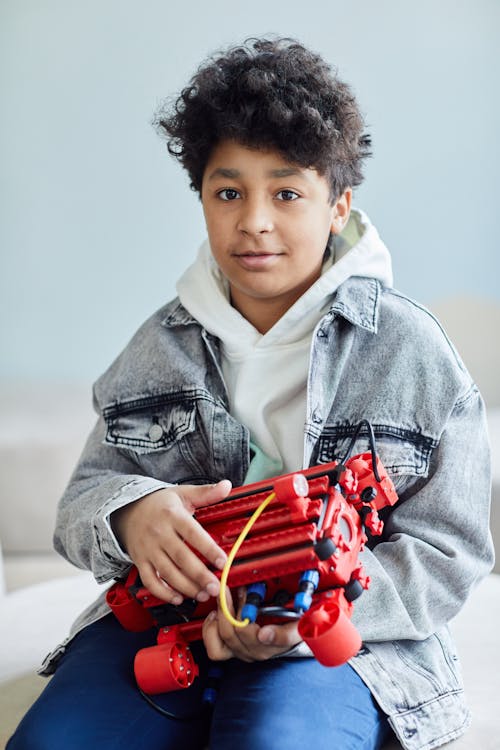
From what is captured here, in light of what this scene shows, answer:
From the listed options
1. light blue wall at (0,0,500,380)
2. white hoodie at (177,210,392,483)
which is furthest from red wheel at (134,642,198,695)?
light blue wall at (0,0,500,380)

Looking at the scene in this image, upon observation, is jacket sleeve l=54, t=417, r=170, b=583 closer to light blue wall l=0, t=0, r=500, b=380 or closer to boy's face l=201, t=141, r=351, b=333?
boy's face l=201, t=141, r=351, b=333

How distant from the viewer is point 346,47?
195cm

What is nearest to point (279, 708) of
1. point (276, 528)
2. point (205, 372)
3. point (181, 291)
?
point (276, 528)

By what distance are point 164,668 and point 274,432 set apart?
297 millimetres

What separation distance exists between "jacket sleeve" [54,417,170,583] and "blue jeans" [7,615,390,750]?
10cm

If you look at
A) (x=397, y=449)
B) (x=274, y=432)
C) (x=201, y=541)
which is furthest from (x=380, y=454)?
(x=201, y=541)

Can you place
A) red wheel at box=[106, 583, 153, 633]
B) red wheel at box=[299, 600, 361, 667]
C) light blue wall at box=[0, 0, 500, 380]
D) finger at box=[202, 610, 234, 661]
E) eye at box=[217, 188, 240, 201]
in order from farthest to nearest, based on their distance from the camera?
light blue wall at box=[0, 0, 500, 380], eye at box=[217, 188, 240, 201], red wheel at box=[106, 583, 153, 633], finger at box=[202, 610, 234, 661], red wheel at box=[299, 600, 361, 667]

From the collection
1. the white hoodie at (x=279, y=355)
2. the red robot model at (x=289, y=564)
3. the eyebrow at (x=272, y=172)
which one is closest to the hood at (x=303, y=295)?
the white hoodie at (x=279, y=355)

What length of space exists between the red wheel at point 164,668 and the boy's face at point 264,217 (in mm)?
387

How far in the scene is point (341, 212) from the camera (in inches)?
43.7

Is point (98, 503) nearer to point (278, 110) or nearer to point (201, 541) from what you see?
point (201, 541)

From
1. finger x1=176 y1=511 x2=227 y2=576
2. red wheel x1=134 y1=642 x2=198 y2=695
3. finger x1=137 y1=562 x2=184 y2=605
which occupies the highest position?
finger x1=176 y1=511 x2=227 y2=576

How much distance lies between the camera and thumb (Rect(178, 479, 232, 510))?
86 cm

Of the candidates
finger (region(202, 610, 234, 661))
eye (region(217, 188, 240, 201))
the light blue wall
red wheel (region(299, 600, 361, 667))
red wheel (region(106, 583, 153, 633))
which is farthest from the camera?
the light blue wall
